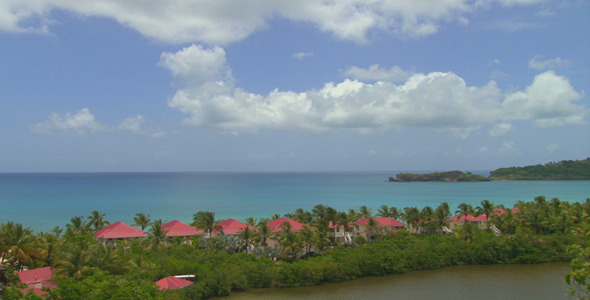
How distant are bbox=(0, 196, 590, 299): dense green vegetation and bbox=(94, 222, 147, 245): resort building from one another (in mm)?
1311

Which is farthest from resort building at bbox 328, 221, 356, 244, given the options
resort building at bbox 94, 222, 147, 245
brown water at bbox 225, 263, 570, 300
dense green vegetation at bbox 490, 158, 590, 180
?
dense green vegetation at bbox 490, 158, 590, 180

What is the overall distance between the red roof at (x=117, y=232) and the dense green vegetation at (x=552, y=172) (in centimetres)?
18765

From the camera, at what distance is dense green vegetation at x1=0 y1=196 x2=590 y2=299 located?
19.8 meters

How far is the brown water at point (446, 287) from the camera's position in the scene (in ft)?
81.4

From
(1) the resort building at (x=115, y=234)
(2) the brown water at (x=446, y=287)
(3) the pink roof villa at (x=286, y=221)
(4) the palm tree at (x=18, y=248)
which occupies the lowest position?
(2) the brown water at (x=446, y=287)

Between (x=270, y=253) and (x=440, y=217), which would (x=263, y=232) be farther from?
(x=440, y=217)

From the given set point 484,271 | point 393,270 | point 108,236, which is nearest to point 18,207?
point 108,236

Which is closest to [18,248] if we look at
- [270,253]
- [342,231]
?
[270,253]

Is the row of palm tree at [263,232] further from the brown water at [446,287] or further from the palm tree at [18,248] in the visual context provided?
the brown water at [446,287]

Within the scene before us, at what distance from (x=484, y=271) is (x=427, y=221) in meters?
9.43

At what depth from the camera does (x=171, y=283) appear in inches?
865

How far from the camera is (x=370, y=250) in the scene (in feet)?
101

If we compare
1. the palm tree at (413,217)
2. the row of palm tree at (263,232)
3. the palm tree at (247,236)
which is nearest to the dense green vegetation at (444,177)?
the row of palm tree at (263,232)

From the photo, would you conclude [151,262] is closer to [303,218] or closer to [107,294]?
[107,294]
